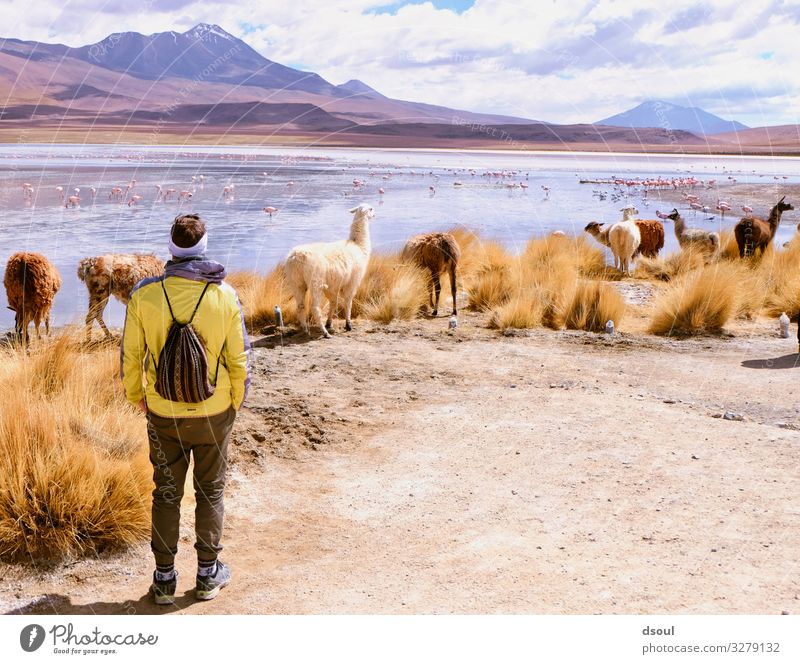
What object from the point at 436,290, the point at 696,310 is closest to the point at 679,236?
the point at 696,310

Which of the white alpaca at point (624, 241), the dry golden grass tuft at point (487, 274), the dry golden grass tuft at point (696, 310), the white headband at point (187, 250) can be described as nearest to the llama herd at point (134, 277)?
the dry golden grass tuft at point (487, 274)

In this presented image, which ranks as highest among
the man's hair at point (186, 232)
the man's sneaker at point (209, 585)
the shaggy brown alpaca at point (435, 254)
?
the man's hair at point (186, 232)

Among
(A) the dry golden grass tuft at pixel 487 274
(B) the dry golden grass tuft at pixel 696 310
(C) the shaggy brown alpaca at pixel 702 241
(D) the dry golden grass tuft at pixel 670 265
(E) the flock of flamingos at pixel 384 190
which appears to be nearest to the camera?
(B) the dry golden grass tuft at pixel 696 310

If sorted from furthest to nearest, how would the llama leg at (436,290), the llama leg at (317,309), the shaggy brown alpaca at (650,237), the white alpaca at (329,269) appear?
the shaggy brown alpaca at (650,237) → the llama leg at (436,290) → the llama leg at (317,309) → the white alpaca at (329,269)

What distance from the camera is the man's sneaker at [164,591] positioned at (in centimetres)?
402

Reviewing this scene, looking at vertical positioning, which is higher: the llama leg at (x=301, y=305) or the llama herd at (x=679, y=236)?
the llama herd at (x=679, y=236)

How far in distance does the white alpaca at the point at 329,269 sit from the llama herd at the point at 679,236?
6.43 metres

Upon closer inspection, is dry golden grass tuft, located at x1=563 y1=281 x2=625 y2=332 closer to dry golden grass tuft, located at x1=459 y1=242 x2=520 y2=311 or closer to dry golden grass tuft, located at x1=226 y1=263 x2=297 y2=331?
dry golden grass tuft, located at x1=459 y1=242 x2=520 y2=311

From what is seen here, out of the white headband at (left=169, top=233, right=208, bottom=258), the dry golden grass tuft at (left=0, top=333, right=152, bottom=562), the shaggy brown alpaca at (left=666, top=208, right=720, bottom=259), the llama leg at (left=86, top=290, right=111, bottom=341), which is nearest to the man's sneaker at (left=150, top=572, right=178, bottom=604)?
the dry golden grass tuft at (left=0, top=333, right=152, bottom=562)

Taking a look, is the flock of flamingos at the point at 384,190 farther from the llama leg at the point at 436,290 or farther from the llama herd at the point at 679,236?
the llama leg at the point at 436,290

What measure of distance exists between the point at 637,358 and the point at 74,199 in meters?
15.1

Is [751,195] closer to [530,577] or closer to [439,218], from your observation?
[439,218]

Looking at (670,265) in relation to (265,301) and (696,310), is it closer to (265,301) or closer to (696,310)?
(696,310)

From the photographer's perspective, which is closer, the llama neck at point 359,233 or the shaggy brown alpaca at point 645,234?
the llama neck at point 359,233
